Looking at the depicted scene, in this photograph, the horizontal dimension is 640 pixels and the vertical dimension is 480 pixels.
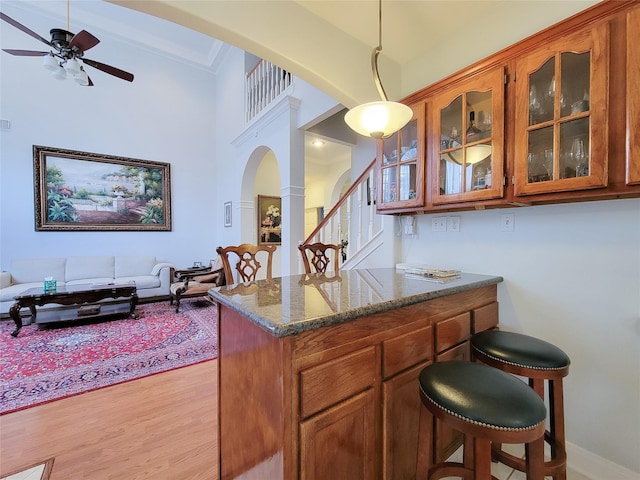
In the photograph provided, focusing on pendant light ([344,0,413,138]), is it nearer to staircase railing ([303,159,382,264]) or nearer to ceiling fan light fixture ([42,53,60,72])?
staircase railing ([303,159,382,264])

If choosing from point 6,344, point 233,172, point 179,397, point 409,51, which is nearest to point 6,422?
point 179,397

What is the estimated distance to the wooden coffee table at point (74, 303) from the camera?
11.0 ft

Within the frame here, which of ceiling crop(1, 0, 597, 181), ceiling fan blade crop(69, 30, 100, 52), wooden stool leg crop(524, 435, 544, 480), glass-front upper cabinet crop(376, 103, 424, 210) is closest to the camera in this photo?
wooden stool leg crop(524, 435, 544, 480)

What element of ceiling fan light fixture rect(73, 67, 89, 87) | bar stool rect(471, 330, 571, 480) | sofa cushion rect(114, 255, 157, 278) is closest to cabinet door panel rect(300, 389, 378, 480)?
bar stool rect(471, 330, 571, 480)

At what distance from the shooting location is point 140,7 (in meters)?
1.28

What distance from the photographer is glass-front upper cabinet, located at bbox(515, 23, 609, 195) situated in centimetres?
123

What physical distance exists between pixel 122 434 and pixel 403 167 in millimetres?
2583

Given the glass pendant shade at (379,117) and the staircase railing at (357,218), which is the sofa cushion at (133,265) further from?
the glass pendant shade at (379,117)

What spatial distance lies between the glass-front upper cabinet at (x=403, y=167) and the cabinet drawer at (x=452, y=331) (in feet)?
2.57

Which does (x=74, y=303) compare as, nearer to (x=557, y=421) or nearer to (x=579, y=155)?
(x=557, y=421)

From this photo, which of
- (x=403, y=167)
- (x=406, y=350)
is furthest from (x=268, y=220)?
(x=406, y=350)

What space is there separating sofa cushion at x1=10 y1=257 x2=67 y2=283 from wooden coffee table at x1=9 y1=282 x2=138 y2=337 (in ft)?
2.60

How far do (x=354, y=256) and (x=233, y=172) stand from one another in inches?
146

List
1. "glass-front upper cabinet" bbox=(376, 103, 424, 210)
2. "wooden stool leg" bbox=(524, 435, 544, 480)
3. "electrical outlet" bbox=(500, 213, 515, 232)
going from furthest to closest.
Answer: "glass-front upper cabinet" bbox=(376, 103, 424, 210) < "electrical outlet" bbox=(500, 213, 515, 232) < "wooden stool leg" bbox=(524, 435, 544, 480)
